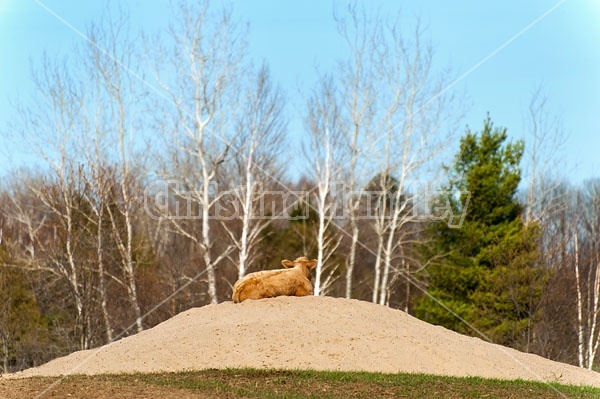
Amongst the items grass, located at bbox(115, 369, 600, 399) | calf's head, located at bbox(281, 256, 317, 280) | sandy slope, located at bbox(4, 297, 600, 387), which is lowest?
grass, located at bbox(115, 369, 600, 399)

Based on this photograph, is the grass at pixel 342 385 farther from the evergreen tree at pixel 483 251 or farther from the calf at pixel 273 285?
the evergreen tree at pixel 483 251

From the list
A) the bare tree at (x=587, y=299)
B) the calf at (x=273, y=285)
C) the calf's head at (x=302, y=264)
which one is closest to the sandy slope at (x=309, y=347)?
the calf at (x=273, y=285)

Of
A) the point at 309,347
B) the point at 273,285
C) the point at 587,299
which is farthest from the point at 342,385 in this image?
the point at 587,299

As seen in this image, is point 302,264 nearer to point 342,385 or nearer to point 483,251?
point 342,385

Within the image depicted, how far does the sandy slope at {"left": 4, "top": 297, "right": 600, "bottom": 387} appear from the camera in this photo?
15.6m

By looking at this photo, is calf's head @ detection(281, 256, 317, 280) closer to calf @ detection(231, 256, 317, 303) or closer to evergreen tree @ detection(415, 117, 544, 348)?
calf @ detection(231, 256, 317, 303)

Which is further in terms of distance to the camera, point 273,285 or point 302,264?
point 302,264

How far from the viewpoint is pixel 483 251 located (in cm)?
3094

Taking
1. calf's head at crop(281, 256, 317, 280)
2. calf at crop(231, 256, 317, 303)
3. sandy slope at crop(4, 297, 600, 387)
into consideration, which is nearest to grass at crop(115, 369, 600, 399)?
sandy slope at crop(4, 297, 600, 387)

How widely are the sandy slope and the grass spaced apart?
0.78 meters

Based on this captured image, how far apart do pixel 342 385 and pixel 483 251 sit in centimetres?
1855

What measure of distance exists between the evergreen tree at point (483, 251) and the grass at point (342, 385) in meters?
13.4

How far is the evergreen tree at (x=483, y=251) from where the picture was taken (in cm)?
2847

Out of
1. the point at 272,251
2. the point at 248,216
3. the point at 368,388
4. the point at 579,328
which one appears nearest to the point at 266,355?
the point at 368,388
